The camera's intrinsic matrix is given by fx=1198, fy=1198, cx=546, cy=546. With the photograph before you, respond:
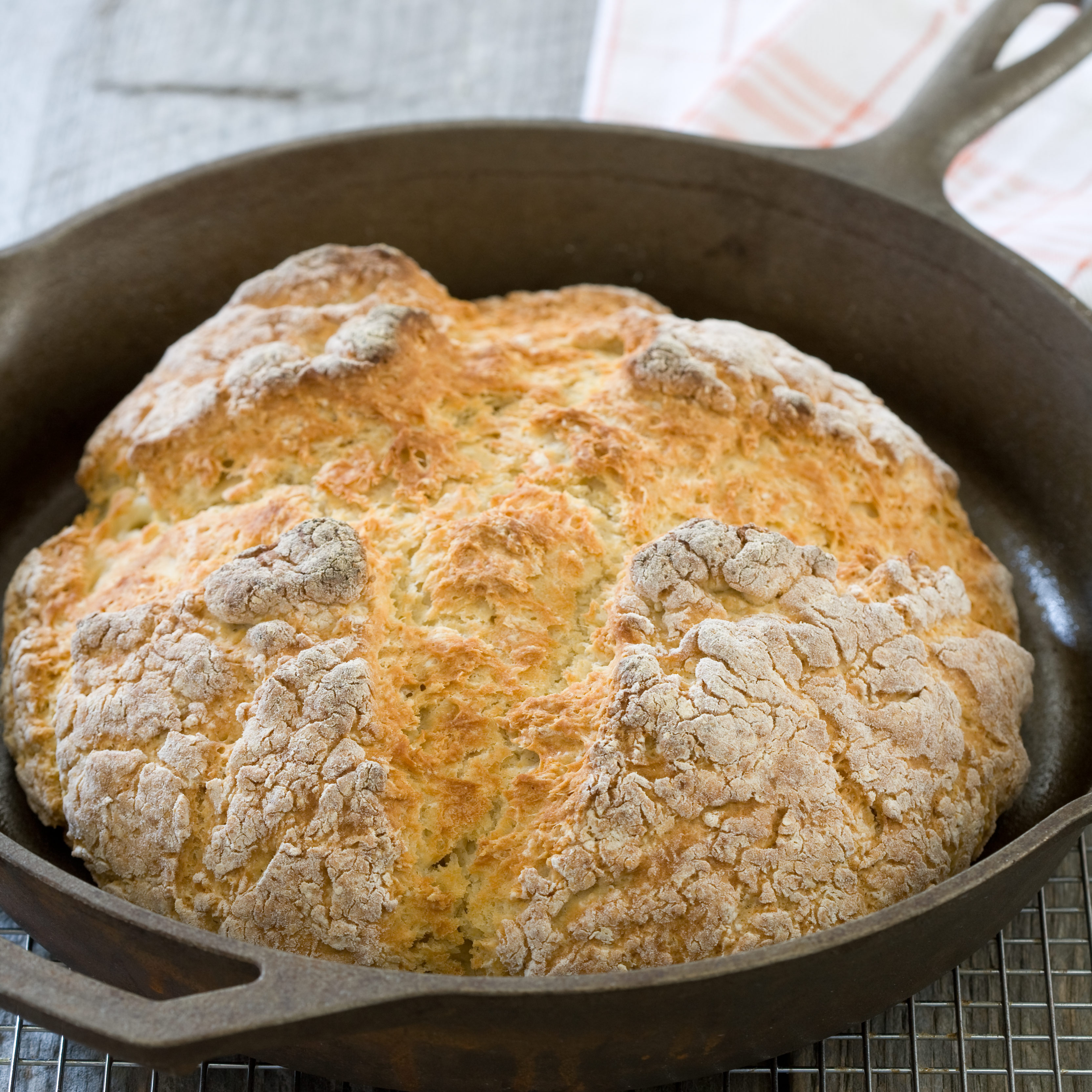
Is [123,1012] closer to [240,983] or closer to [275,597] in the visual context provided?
[240,983]

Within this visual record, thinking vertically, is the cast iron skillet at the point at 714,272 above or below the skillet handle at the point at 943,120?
below

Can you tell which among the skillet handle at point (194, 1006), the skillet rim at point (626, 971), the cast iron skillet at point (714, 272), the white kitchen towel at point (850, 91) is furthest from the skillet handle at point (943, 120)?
the skillet handle at point (194, 1006)

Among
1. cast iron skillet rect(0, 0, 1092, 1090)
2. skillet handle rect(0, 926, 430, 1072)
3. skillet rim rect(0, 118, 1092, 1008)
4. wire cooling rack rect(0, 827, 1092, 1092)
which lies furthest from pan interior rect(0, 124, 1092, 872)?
skillet handle rect(0, 926, 430, 1072)

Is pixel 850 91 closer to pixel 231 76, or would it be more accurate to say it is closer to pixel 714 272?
pixel 714 272

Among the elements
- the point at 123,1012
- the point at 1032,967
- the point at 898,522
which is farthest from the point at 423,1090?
the point at 898,522

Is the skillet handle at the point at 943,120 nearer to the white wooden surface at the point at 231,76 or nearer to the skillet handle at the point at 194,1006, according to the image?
Answer: the white wooden surface at the point at 231,76

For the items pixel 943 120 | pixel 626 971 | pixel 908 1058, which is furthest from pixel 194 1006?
pixel 943 120

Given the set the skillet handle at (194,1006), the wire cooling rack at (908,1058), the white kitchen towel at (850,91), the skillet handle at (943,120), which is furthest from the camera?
the white kitchen towel at (850,91)

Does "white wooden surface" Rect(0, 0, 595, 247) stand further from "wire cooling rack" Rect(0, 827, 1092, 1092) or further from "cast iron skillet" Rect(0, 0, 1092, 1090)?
"wire cooling rack" Rect(0, 827, 1092, 1092)
